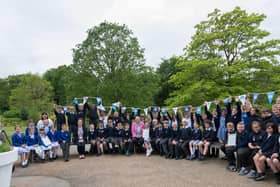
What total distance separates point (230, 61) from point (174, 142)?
10147 millimetres

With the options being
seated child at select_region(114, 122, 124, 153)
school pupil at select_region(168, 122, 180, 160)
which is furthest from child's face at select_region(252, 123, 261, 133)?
seated child at select_region(114, 122, 124, 153)

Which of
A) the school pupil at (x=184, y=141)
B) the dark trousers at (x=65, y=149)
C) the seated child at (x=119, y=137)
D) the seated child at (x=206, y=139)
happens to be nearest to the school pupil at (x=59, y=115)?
the dark trousers at (x=65, y=149)

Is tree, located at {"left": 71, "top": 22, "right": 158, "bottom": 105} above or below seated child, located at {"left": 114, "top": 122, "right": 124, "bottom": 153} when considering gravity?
above

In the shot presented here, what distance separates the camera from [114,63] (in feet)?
80.5

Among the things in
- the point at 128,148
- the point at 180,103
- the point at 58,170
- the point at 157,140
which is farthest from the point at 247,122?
the point at 180,103

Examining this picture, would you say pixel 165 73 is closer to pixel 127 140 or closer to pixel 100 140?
pixel 127 140

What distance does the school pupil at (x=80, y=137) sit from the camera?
31.8 ft

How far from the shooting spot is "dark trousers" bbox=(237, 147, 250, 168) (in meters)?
6.71

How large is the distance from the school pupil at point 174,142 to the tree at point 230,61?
673cm

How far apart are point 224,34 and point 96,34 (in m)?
11.7

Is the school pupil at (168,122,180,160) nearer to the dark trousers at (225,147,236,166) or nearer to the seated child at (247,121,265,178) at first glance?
the dark trousers at (225,147,236,166)

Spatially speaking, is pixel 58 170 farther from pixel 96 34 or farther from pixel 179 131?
pixel 96 34

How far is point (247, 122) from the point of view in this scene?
740cm

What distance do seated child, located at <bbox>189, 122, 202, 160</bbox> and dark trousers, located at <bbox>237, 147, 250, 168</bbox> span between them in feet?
5.82
